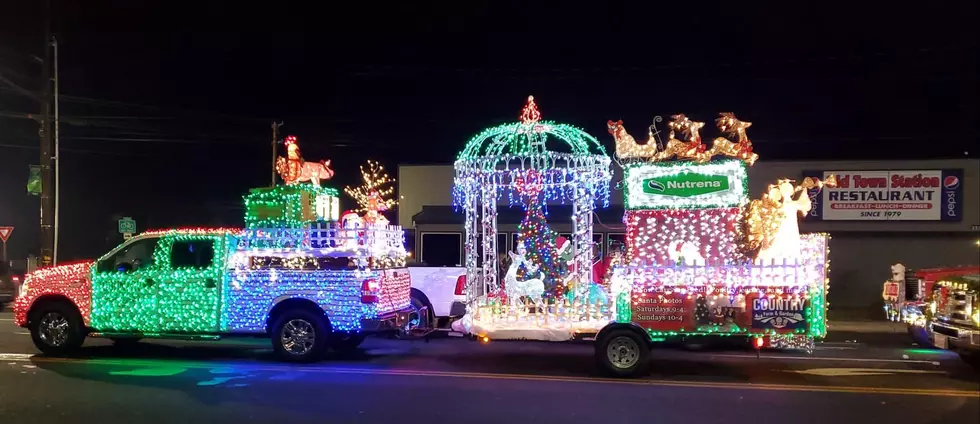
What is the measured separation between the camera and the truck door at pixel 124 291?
31.4 ft

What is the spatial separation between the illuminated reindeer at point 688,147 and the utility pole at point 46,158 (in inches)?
555

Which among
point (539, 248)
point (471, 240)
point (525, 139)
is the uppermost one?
point (525, 139)

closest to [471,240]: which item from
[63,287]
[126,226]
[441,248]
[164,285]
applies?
[164,285]

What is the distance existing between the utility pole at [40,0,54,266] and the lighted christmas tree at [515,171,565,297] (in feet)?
38.6

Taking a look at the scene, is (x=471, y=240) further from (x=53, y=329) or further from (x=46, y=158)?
(x=46, y=158)

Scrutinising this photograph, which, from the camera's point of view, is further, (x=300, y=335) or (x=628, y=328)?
(x=300, y=335)

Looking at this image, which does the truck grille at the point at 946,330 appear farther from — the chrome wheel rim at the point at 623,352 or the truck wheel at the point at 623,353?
the chrome wheel rim at the point at 623,352

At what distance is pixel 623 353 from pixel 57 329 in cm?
773

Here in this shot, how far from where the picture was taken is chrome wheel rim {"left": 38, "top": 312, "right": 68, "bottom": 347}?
9.75 meters

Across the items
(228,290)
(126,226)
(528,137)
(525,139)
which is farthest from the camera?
(126,226)

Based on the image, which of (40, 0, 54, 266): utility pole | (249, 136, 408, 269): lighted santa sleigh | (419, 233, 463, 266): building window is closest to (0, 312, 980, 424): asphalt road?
(249, 136, 408, 269): lighted santa sleigh

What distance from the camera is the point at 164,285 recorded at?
31.3 feet

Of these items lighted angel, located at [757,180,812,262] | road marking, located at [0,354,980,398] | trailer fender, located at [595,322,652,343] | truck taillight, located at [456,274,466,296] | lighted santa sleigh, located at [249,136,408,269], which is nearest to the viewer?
road marking, located at [0,354,980,398]

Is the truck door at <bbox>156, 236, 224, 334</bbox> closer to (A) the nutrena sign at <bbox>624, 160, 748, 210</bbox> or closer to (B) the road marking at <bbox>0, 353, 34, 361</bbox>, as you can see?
(B) the road marking at <bbox>0, 353, 34, 361</bbox>
